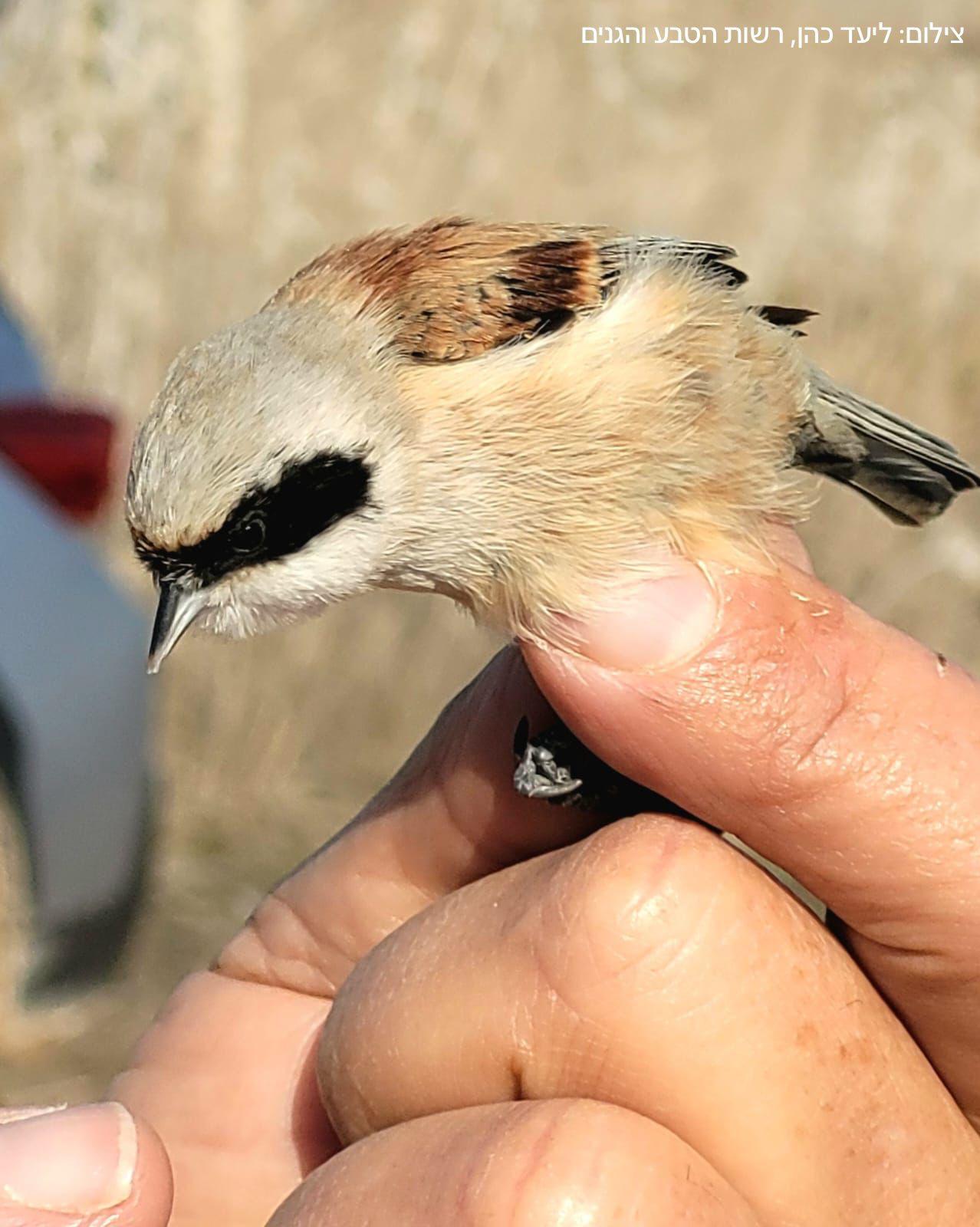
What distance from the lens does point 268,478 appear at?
5.71ft

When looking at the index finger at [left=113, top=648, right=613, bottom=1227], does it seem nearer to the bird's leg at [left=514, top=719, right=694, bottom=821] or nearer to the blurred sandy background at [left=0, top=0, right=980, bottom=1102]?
the bird's leg at [left=514, top=719, right=694, bottom=821]

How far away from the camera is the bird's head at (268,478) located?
1.72 metres

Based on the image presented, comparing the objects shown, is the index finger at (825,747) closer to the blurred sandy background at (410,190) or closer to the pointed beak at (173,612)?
the pointed beak at (173,612)

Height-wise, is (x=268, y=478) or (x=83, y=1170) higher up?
(x=268, y=478)

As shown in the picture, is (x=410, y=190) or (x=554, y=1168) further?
(x=410, y=190)

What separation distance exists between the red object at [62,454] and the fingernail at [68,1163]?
2277 mm

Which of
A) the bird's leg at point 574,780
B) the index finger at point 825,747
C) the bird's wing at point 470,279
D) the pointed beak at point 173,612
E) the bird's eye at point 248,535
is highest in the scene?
the bird's wing at point 470,279

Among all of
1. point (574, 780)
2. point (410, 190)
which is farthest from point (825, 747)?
point (410, 190)

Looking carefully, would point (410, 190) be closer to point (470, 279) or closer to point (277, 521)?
point (470, 279)

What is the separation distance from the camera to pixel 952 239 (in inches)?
240

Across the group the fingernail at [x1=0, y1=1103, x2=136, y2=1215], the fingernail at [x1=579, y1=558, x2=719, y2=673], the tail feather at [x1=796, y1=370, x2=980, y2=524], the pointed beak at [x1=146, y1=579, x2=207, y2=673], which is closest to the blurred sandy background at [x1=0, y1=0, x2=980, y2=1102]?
the tail feather at [x1=796, y1=370, x2=980, y2=524]

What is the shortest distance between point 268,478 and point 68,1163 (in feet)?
2.75

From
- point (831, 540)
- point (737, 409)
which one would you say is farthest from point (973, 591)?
point (737, 409)

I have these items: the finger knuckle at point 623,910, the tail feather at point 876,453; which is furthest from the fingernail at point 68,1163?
the tail feather at point 876,453
